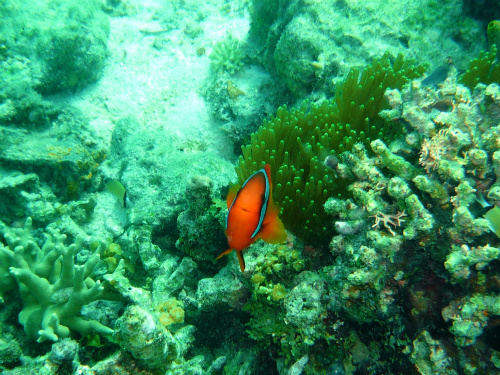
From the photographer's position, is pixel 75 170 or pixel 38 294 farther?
pixel 75 170

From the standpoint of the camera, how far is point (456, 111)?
7.68ft

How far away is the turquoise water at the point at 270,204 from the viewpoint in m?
2.02

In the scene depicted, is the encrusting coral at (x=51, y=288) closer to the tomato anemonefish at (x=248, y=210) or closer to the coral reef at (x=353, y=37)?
the tomato anemonefish at (x=248, y=210)

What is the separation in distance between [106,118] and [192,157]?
2.94 meters

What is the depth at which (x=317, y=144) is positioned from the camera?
2795mm

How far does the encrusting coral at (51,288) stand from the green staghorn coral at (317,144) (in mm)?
1974

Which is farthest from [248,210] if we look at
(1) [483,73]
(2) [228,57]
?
(2) [228,57]

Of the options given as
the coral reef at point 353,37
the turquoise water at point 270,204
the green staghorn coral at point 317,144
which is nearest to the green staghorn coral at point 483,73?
the turquoise water at point 270,204

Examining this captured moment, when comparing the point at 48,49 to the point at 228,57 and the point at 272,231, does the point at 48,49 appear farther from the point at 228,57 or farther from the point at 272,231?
the point at 272,231

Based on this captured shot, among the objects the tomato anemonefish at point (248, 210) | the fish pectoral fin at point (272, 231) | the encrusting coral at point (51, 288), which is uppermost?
the tomato anemonefish at point (248, 210)

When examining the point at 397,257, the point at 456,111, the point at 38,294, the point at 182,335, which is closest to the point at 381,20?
the point at 456,111

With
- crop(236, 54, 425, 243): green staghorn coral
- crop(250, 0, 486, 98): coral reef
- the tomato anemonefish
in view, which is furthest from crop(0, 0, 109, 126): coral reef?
the tomato anemonefish

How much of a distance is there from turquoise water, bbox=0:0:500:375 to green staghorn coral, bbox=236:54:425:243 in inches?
0.9

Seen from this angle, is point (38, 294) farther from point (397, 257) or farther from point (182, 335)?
point (397, 257)
